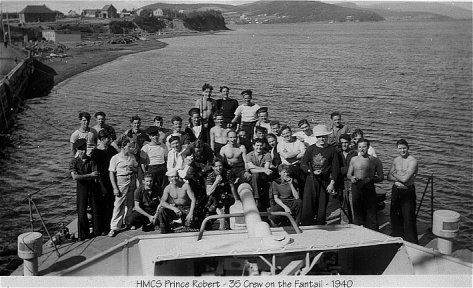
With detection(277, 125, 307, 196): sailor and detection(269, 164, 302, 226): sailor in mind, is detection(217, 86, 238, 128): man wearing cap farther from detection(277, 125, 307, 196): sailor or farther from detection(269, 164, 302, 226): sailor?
detection(269, 164, 302, 226): sailor

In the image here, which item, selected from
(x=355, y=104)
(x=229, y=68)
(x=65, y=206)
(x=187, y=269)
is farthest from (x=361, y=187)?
(x=229, y=68)

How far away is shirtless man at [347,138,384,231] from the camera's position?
24.5 feet

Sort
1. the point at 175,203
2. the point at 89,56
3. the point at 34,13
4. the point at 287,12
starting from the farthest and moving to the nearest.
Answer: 1. the point at 287,12
2. the point at 34,13
3. the point at 89,56
4. the point at 175,203

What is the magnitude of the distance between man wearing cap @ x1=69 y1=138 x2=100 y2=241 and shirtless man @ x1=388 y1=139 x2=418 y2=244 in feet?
14.9

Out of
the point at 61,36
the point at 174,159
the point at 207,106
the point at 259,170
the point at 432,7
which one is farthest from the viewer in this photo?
the point at 432,7

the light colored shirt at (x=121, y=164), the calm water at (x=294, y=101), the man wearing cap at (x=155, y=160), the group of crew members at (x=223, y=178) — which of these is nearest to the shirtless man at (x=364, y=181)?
the group of crew members at (x=223, y=178)

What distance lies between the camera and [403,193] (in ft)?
25.0

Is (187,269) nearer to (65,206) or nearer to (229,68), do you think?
(65,206)

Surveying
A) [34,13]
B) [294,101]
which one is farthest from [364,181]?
[34,13]

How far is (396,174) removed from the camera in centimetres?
750

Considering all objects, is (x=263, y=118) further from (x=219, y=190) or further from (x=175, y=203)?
(x=175, y=203)

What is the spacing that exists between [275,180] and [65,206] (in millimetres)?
10136

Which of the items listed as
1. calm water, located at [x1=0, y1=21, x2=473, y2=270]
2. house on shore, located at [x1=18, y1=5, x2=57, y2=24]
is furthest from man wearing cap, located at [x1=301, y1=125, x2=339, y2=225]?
house on shore, located at [x1=18, y1=5, x2=57, y2=24]

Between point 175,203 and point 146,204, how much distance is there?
0.54 m
